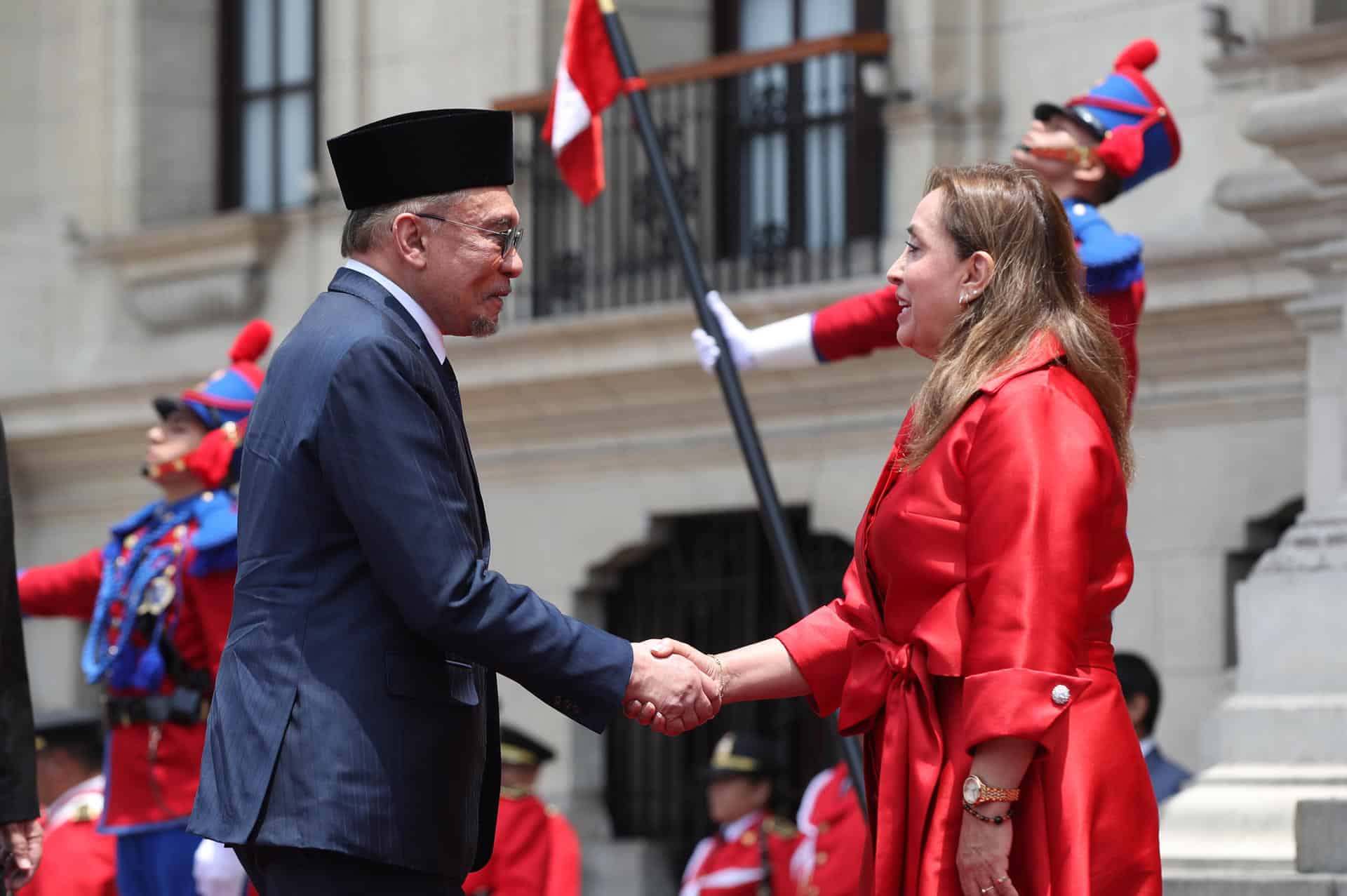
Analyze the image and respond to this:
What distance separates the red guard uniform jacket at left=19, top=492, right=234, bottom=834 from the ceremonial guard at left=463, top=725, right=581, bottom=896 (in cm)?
232

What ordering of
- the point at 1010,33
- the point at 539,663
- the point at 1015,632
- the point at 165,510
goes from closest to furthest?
the point at 1015,632, the point at 539,663, the point at 165,510, the point at 1010,33

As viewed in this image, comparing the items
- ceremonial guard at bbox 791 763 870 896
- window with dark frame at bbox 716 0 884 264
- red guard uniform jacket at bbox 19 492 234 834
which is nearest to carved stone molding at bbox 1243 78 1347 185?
ceremonial guard at bbox 791 763 870 896

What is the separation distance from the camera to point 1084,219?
606 cm

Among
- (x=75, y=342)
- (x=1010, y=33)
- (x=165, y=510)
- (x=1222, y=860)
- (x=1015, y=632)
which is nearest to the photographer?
(x=1015, y=632)

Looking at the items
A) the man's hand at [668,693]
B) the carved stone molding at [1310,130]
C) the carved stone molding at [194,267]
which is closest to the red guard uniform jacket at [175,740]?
the man's hand at [668,693]

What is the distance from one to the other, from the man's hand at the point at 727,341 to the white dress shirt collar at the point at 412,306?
2.13 m

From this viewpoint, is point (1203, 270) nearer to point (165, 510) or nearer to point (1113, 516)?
point (165, 510)

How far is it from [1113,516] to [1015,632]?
1.03 feet

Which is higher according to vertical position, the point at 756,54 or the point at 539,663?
the point at 756,54

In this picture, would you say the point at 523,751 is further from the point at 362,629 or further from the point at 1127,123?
the point at 362,629

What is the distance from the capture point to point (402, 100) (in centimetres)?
1233

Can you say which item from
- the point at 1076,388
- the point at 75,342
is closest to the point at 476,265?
the point at 1076,388

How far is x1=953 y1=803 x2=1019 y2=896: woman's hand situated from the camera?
3920mm

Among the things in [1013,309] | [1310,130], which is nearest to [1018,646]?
[1013,309]
